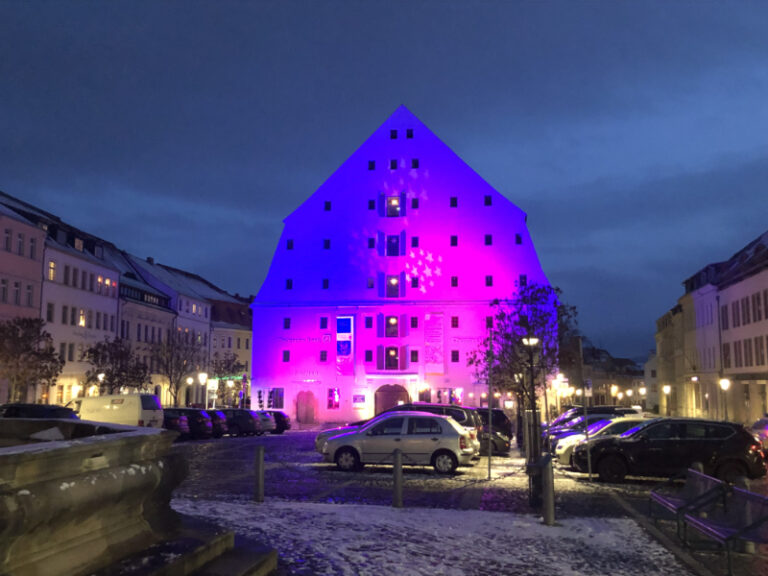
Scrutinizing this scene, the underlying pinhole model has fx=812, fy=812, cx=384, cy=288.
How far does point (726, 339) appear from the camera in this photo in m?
60.5

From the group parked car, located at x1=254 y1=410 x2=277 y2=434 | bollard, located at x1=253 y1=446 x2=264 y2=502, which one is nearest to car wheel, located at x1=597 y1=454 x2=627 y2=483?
bollard, located at x1=253 y1=446 x2=264 y2=502

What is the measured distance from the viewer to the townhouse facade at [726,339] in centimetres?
5218

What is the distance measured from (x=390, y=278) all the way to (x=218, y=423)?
26667 millimetres

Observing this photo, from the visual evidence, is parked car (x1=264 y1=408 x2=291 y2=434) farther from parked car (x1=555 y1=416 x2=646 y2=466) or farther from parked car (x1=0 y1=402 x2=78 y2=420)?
parked car (x1=555 y1=416 x2=646 y2=466)

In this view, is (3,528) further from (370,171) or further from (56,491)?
(370,171)

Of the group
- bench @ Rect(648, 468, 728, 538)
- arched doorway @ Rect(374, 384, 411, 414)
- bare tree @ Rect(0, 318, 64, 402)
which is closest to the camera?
bench @ Rect(648, 468, 728, 538)

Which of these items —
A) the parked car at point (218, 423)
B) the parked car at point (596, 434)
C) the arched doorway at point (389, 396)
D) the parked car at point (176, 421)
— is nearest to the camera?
the parked car at point (596, 434)

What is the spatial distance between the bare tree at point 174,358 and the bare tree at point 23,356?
2085 centimetres

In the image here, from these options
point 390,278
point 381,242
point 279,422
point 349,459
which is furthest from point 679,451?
point 381,242

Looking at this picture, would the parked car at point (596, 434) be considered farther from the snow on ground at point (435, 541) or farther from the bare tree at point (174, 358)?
the bare tree at point (174, 358)

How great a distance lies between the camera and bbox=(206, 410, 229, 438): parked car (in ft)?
136

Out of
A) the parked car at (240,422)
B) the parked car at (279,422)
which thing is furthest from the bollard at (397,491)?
the parked car at (279,422)

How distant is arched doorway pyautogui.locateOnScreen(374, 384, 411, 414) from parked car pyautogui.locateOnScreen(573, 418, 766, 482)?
44.2 metres

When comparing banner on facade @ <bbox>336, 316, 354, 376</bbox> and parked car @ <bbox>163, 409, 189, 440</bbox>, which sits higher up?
banner on facade @ <bbox>336, 316, 354, 376</bbox>
